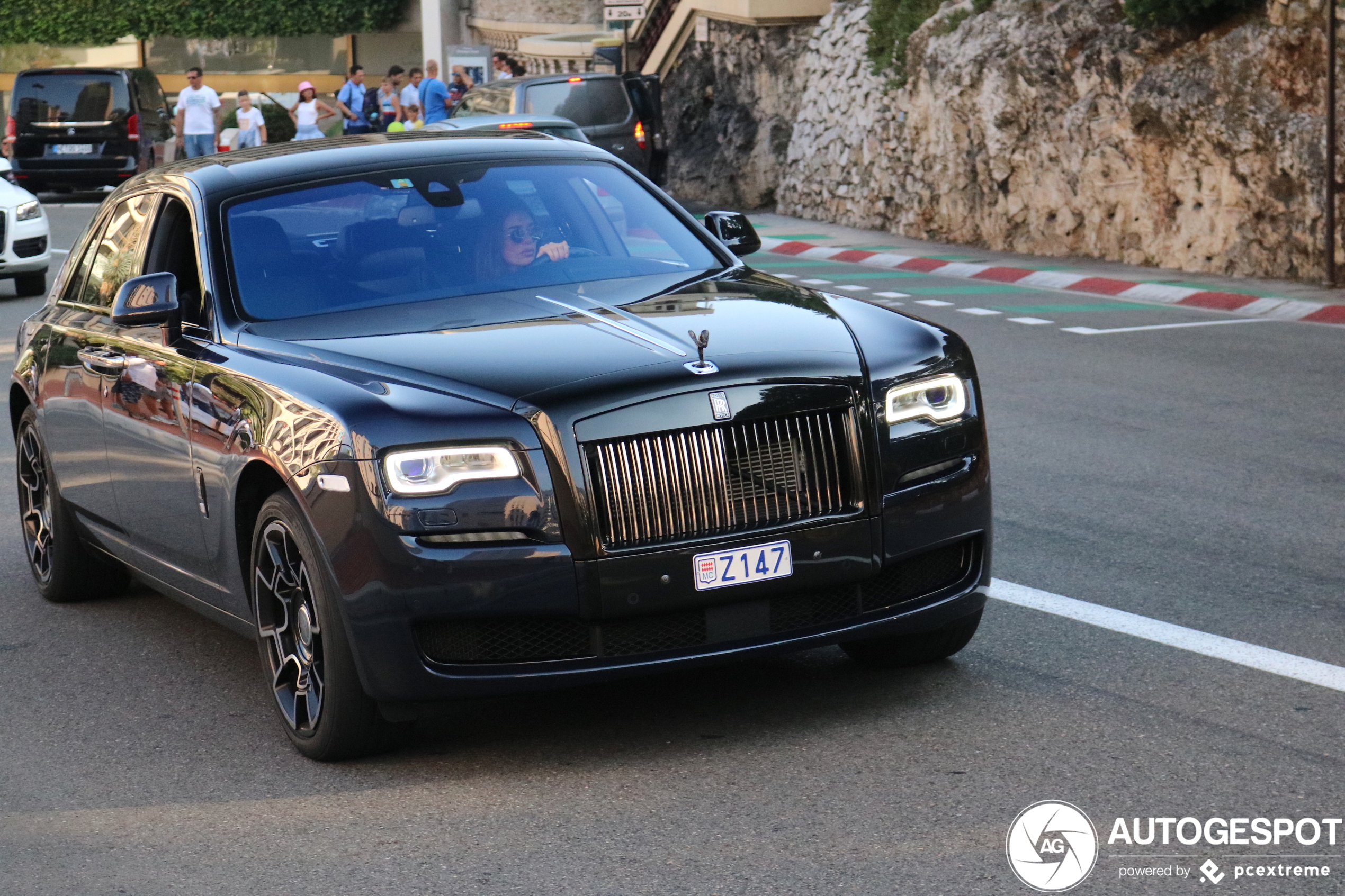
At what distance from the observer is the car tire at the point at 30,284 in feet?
60.4

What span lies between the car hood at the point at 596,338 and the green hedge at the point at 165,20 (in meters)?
58.3

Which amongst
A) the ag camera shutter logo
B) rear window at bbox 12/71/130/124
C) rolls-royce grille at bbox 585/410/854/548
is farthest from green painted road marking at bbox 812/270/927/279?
rear window at bbox 12/71/130/124

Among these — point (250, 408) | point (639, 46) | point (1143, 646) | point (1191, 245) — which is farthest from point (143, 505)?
point (639, 46)

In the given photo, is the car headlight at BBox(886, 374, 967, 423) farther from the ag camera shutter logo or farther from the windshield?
the windshield

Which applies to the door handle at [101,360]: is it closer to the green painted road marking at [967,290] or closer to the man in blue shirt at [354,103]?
the green painted road marking at [967,290]

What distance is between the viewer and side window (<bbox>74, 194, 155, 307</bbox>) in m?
6.67

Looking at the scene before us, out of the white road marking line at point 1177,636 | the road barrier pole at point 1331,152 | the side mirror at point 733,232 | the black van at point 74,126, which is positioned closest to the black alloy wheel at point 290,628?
the white road marking line at point 1177,636

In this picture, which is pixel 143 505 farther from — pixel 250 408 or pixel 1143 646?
pixel 1143 646

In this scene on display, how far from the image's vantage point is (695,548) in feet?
15.5

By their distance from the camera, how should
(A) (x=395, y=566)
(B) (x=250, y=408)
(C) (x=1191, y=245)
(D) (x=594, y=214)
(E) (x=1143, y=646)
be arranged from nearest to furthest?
(A) (x=395, y=566), (B) (x=250, y=408), (E) (x=1143, y=646), (D) (x=594, y=214), (C) (x=1191, y=245)

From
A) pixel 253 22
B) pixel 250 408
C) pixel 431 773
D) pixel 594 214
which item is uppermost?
pixel 253 22

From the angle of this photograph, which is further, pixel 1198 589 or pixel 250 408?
pixel 1198 589

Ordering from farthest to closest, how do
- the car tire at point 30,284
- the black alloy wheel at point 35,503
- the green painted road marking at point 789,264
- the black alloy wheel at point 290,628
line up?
the green painted road marking at point 789,264 → the car tire at point 30,284 → the black alloy wheel at point 35,503 → the black alloy wheel at point 290,628

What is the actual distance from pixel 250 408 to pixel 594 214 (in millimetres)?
1582
